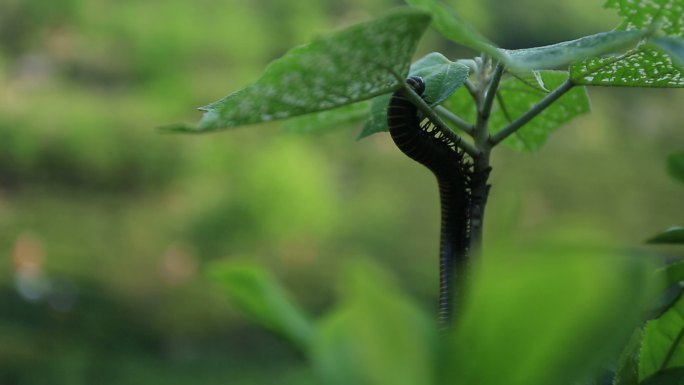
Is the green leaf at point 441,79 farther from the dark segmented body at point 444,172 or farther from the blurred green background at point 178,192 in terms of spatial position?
the blurred green background at point 178,192

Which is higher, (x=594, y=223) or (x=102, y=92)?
(x=594, y=223)

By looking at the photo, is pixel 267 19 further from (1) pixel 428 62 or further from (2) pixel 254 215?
(1) pixel 428 62

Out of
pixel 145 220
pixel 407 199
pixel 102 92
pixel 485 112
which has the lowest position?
pixel 407 199

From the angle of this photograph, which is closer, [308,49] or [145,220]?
[308,49]

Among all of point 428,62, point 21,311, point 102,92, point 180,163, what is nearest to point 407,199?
point 180,163

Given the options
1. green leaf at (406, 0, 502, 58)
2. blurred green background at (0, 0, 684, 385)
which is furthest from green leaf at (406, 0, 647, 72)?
blurred green background at (0, 0, 684, 385)

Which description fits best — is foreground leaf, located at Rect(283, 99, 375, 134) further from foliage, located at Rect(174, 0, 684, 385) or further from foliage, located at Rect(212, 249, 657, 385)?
foliage, located at Rect(212, 249, 657, 385)

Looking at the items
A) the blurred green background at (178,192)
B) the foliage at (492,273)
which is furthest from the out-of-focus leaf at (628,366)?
the blurred green background at (178,192)
